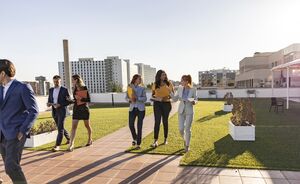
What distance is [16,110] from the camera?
268 cm

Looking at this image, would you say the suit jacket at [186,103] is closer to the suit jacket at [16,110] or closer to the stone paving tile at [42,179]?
the stone paving tile at [42,179]

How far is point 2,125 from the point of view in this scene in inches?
106

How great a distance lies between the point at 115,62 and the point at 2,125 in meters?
95.5

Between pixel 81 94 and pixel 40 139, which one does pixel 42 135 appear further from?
pixel 81 94

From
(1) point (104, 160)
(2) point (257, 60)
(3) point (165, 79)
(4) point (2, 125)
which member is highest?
(2) point (257, 60)

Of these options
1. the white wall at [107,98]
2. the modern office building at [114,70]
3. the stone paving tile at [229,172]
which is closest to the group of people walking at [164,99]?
the stone paving tile at [229,172]

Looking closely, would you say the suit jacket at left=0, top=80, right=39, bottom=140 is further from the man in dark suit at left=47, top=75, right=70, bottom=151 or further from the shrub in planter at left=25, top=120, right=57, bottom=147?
the shrub in planter at left=25, top=120, right=57, bottom=147

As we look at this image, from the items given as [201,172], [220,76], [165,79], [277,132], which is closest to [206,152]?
[201,172]

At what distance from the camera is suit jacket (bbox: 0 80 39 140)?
2.65 metres

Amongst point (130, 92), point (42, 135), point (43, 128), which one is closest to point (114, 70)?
point (43, 128)

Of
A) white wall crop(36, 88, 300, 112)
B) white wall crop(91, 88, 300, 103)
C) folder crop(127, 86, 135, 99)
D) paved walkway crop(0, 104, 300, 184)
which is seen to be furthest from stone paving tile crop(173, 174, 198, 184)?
white wall crop(91, 88, 300, 103)

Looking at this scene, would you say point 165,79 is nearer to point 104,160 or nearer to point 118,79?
point 104,160

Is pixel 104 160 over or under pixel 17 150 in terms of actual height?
under

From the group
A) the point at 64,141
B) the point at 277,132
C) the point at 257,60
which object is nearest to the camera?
the point at 64,141
